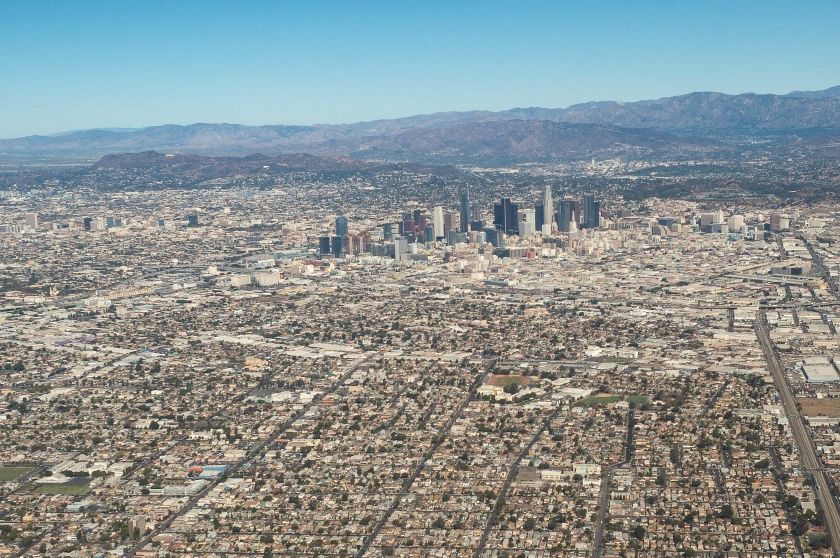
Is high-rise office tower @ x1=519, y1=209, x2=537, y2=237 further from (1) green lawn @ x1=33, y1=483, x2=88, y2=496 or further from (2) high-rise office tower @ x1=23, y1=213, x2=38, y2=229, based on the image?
(1) green lawn @ x1=33, y1=483, x2=88, y2=496

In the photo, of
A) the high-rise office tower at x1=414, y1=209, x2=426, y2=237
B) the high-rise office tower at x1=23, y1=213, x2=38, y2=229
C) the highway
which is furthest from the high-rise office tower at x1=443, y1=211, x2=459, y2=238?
the highway

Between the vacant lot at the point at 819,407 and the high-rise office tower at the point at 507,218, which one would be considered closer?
the vacant lot at the point at 819,407

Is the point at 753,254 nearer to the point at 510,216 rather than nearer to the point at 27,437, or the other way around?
the point at 510,216

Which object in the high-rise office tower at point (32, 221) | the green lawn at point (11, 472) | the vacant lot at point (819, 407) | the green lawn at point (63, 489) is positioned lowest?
the high-rise office tower at point (32, 221)

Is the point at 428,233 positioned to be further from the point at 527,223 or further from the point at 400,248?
the point at 527,223

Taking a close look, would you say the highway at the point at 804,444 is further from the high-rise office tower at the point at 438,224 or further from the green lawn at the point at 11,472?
the high-rise office tower at the point at 438,224

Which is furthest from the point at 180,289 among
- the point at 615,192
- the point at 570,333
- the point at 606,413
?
the point at 615,192

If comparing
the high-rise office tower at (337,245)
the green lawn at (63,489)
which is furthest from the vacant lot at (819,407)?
the high-rise office tower at (337,245)
